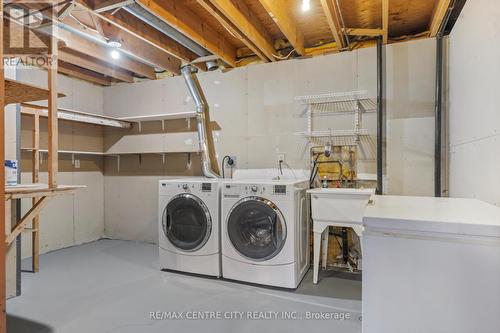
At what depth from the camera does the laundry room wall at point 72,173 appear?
138 inches

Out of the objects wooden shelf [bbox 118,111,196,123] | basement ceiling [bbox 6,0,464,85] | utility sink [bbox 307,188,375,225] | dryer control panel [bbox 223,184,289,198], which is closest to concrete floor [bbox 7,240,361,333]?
utility sink [bbox 307,188,375,225]

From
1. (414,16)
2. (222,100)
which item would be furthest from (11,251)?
(414,16)

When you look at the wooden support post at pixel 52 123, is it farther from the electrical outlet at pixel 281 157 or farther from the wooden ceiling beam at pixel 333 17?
the electrical outlet at pixel 281 157

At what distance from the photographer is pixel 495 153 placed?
1568 mm

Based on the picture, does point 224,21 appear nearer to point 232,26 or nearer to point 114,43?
point 232,26

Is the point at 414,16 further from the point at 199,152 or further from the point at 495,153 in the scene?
the point at 199,152

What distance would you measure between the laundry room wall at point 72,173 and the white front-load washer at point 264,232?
99.1 inches

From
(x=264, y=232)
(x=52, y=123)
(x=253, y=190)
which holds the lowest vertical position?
(x=264, y=232)

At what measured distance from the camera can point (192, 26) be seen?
2.78 metres

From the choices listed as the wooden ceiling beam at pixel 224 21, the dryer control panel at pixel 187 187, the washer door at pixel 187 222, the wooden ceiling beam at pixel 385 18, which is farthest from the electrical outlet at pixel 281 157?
the wooden ceiling beam at pixel 385 18

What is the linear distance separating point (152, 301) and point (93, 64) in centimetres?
296

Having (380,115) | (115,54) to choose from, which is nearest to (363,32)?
(380,115)

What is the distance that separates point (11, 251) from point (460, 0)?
431 centimetres

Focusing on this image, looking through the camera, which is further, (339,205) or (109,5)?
(339,205)
